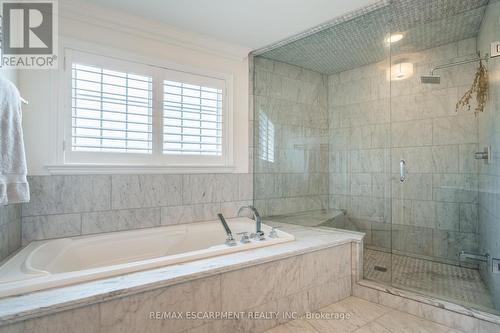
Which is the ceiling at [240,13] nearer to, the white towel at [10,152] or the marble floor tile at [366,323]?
the white towel at [10,152]

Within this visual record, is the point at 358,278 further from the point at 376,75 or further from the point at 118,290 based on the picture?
the point at 376,75

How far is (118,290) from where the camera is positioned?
1.27 metres

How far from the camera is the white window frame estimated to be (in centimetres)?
208

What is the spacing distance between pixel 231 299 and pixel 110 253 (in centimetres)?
112

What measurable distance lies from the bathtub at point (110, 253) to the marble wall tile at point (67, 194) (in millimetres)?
228

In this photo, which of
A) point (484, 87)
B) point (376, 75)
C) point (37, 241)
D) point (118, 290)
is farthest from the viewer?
point (376, 75)

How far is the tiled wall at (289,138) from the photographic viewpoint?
10.4 ft

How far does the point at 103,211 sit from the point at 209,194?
0.95 meters

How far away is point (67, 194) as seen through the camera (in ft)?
6.84

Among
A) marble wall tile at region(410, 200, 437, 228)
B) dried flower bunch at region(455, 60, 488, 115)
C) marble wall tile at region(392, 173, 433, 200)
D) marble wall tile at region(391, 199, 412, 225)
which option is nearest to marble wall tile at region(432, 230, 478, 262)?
marble wall tile at region(410, 200, 437, 228)

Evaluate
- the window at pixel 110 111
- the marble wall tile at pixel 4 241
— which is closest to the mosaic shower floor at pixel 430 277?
the window at pixel 110 111

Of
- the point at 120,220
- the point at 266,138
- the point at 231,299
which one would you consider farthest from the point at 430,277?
the point at 120,220

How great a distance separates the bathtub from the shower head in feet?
6.50

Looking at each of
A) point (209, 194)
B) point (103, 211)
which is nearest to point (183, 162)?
point (209, 194)
